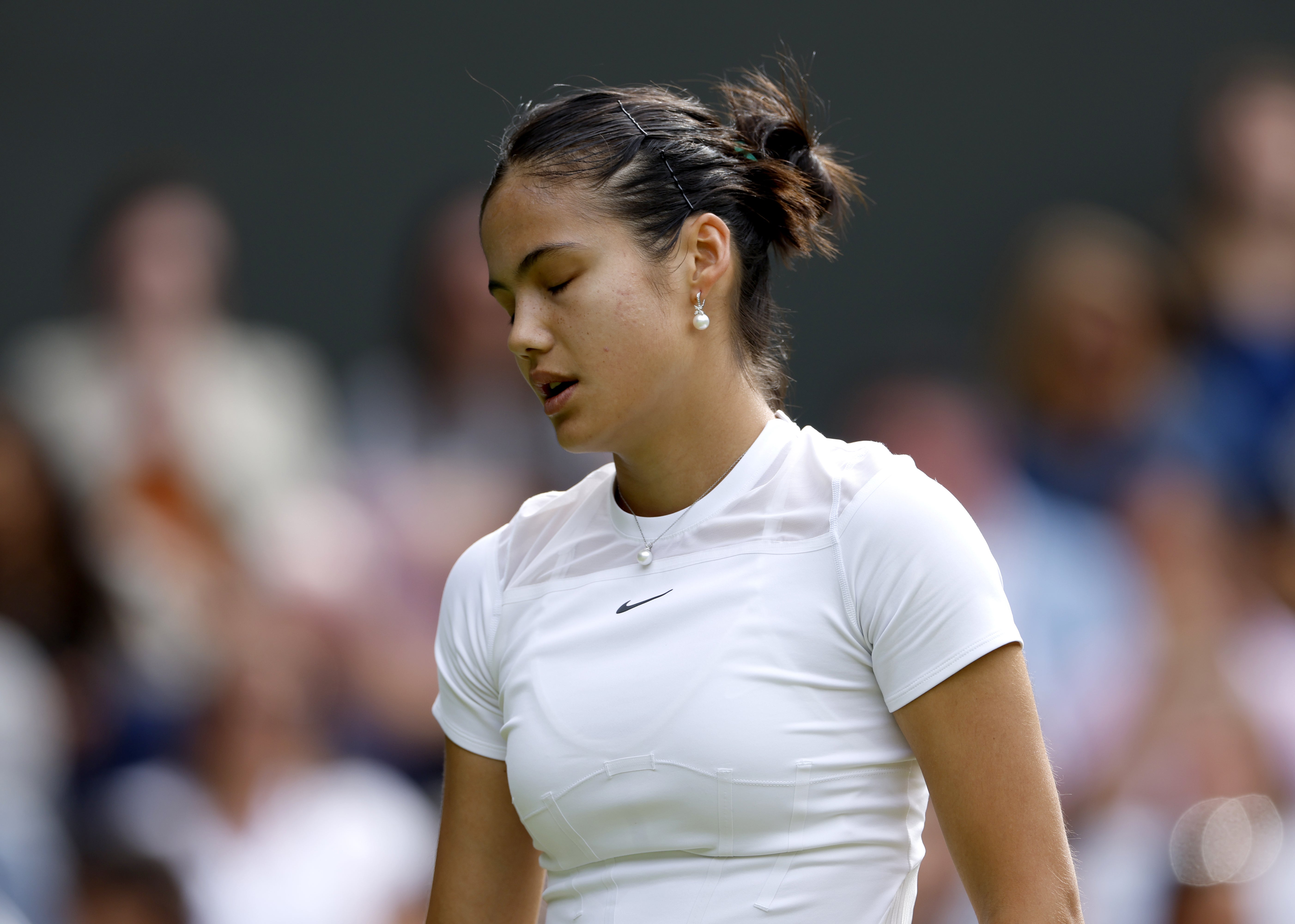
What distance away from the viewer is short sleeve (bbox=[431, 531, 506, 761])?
5.50ft

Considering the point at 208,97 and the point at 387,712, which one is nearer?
the point at 387,712

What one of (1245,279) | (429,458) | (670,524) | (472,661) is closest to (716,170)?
(670,524)

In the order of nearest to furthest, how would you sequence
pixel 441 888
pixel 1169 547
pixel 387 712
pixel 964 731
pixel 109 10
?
pixel 964 731, pixel 441 888, pixel 387 712, pixel 1169 547, pixel 109 10

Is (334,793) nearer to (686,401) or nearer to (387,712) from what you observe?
(387,712)

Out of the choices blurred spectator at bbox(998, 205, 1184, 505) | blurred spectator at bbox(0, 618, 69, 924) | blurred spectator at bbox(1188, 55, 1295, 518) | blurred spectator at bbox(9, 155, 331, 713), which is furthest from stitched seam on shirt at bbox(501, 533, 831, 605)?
blurred spectator at bbox(1188, 55, 1295, 518)

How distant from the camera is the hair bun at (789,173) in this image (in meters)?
1.65

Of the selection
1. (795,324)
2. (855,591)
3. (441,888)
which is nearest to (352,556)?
(795,324)

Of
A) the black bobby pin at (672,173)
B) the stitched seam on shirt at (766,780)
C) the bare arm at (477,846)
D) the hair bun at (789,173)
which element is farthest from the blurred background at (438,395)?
the stitched seam on shirt at (766,780)

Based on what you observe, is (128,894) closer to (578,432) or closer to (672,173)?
(578,432)

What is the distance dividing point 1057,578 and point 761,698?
102 inches

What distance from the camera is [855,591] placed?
4.76 feet

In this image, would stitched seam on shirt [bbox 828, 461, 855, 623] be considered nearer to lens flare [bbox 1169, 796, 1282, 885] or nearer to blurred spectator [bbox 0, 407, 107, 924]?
lens flare [bbox 1169, 796, 1282, 885]

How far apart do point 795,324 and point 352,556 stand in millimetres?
1546

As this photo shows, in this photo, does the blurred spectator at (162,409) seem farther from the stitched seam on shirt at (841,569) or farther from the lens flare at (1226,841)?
the stitched seam on shirt at (841,569)
